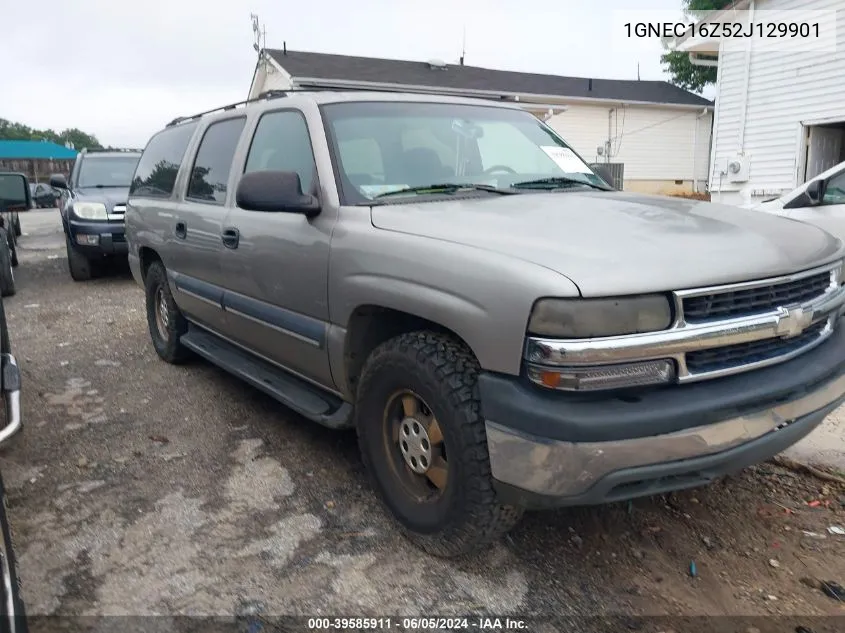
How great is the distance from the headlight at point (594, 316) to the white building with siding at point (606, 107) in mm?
18697

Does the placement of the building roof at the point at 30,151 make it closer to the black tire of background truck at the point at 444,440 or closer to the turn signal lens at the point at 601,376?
the black tire of background truck at the point at 444,440

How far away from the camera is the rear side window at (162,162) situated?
16.5 feet

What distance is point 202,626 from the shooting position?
2.44m

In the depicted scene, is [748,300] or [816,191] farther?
[816,191]

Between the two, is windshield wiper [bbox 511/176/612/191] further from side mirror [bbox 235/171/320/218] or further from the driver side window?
the driver side window

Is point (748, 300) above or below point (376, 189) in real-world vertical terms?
below

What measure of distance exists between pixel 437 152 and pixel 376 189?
1.51 feet

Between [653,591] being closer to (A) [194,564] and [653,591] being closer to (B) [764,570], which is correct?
(B) [764,570]

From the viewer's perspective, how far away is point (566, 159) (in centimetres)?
385

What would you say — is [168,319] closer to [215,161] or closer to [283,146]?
[215,161]

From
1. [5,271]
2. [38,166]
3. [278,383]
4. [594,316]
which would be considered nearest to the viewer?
[594,316]

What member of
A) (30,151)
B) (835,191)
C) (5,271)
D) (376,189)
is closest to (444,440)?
(376,189)

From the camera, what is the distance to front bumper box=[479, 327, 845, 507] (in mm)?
2135

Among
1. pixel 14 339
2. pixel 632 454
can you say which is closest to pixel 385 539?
pixel 632 454
